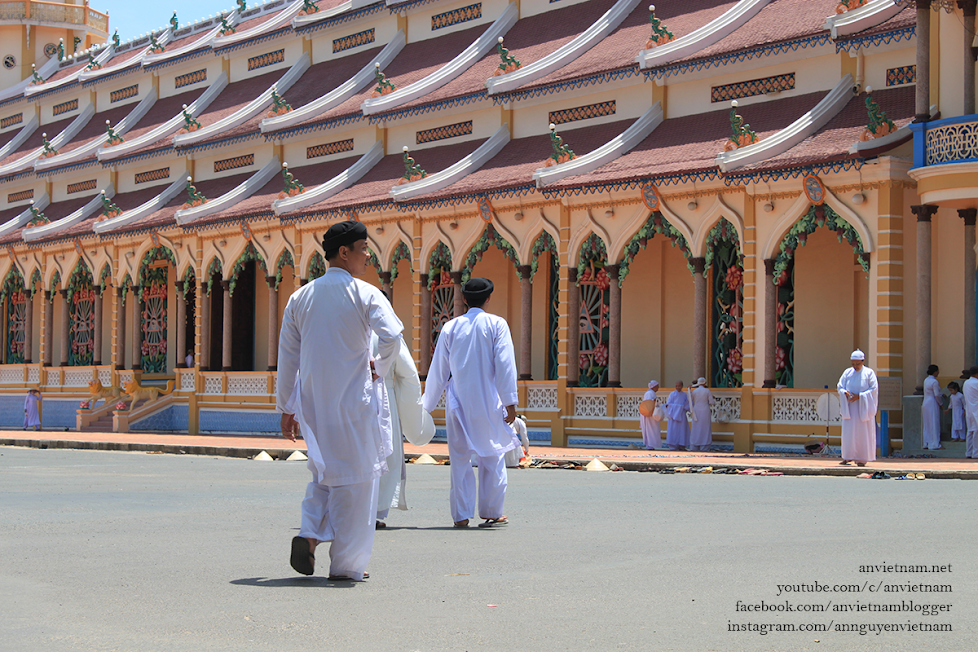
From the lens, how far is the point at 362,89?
31.5 m

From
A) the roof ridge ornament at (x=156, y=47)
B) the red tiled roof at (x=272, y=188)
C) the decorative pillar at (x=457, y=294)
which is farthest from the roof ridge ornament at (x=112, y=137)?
the decorative pillar at (x=457, y=294)

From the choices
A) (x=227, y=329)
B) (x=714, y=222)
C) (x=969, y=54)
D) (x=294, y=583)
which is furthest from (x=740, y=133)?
(x=227, y=329)

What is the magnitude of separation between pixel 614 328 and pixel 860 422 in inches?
282

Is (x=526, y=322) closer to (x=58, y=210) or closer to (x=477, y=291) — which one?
(x=477, y=291)

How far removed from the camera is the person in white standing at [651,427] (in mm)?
22328

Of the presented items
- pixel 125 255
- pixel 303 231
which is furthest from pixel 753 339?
pixel 125 255

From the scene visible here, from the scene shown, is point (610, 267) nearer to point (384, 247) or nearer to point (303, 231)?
point (384, 247)

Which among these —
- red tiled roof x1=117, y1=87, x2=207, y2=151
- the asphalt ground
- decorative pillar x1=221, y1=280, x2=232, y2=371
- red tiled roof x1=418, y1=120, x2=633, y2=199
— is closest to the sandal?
the asphalt ground

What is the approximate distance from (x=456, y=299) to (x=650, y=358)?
4327 mm

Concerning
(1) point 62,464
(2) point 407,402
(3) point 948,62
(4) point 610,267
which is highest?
(3) point 948,62

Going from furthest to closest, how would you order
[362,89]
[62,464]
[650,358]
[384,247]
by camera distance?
1. [362,89]
2. [384,247]
3. [650,358]
4. [62,464]

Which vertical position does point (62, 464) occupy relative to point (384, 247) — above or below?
below

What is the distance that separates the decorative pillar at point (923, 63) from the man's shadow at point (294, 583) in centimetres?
1390

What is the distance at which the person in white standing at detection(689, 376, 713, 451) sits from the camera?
845 inches
